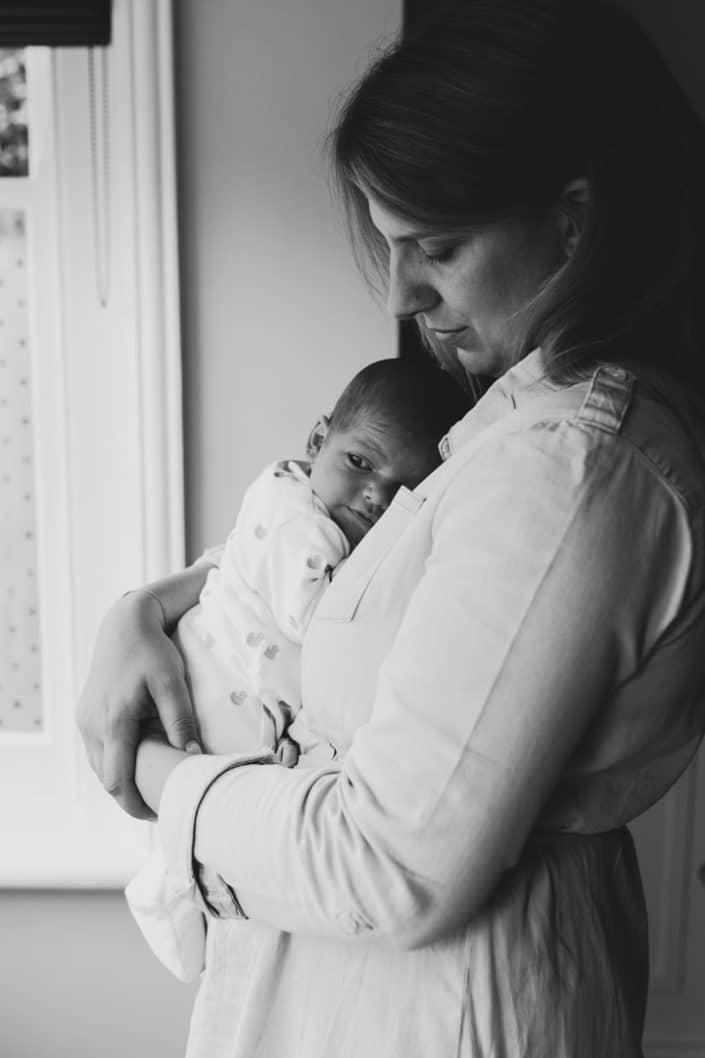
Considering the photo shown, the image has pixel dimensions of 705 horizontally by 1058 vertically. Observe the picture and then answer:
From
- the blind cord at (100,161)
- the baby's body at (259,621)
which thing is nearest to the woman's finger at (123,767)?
the baby's body at (259,621)

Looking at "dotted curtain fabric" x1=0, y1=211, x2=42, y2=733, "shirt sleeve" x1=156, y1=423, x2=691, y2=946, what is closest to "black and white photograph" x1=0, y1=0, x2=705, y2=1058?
"shirt sleeve" x1=156, y1=423, x2=691, y2=946

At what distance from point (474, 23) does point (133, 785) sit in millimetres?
726

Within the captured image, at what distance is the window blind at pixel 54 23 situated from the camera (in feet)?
4.58

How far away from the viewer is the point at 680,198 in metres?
0.74

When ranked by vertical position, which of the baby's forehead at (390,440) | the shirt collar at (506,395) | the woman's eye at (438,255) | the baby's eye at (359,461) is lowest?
the baby's eye at (359,461)

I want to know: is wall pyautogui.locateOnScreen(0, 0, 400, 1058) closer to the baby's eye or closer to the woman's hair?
the baby's eye

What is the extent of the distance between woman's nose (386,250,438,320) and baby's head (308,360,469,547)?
0.40 m

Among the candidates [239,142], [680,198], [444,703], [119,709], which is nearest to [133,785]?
[119,709]

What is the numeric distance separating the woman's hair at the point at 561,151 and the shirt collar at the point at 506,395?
1 centimetres

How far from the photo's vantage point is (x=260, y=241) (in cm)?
157

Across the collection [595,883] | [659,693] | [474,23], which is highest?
[474,23]

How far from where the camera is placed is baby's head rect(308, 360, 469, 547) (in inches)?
48.0

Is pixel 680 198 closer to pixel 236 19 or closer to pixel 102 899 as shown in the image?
pixel 236 19

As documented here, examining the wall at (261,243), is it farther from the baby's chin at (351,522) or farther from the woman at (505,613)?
the woman at (505,613)
